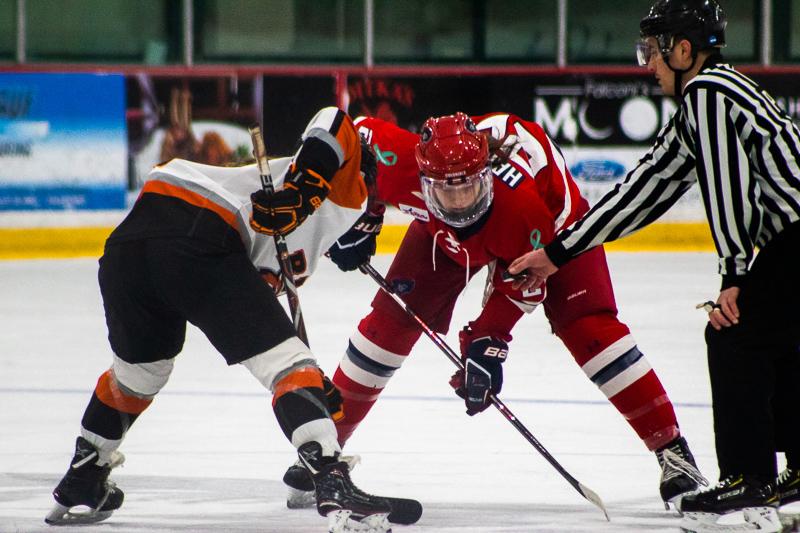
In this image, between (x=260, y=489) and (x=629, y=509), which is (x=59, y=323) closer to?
(x=260, y=489)

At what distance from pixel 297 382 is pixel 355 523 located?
0.27 metres

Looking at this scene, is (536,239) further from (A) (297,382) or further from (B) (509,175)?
(A) (297,382)

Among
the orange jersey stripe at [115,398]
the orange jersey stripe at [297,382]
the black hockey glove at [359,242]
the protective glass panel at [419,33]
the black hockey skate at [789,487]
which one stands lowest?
the black hockey skate at [789,487]

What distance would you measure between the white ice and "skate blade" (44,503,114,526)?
30 mm

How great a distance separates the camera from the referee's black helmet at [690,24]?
237 centimetres

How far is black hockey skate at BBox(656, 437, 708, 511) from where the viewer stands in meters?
2.62

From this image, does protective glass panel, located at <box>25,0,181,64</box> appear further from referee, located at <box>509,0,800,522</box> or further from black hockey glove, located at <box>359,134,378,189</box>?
referee, located at <box>509,0,800,522</box>

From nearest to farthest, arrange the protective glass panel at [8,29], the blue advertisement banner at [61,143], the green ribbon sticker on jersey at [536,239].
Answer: the green ribbon sticker on jersey at [536,239] → the blue advertisement banner at [61,143] → the protective glass panel at [8,29]

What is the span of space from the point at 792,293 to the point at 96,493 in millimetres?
1356

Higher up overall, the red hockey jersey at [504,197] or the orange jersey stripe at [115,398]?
the red hockey jersey at [504,197]

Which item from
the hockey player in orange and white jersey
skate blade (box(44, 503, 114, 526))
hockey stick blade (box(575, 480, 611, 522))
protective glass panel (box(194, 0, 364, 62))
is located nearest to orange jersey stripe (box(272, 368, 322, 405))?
the hockey player in orange and white jersey

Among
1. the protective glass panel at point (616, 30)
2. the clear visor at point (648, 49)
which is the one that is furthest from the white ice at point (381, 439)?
the protective glass panel at point (616, 30)

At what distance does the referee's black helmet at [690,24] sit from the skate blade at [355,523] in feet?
3.25

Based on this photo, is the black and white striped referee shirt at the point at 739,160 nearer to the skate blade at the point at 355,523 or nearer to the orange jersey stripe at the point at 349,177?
the orange jersey stripe at the point at 349,177
